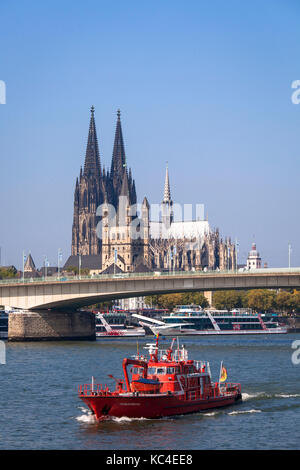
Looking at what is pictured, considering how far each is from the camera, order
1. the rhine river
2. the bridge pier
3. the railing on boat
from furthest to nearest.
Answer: the bridge pier, the railing on boat, the rhine river

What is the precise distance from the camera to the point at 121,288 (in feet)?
352

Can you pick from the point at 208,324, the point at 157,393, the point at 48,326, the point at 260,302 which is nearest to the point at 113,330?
the point at 208,324

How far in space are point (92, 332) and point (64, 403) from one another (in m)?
63.9

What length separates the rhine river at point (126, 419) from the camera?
140 ft

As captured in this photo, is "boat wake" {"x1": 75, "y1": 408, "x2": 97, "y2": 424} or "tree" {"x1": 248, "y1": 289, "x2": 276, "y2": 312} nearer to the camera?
"boat wake" {"x1": 75, "y1": 408, "x2": 97, "y2": 424}

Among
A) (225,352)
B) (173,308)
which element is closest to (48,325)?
(225,352)

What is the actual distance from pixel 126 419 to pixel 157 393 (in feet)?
7.58

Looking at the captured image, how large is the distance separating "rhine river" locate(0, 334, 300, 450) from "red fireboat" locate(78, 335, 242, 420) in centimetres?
55

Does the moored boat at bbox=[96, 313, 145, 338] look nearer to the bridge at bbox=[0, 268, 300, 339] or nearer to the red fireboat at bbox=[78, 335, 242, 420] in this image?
the bridge at bbox=[0, 268, 300, 339]

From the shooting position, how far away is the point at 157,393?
4891 centimetres

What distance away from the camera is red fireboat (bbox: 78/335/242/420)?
47438 millimetres

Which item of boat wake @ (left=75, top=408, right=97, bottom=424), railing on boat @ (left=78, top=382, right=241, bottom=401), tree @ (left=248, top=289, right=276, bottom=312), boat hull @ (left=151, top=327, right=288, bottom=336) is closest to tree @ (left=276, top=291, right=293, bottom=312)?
tree @ (left=248, top=289, right=276, bottom=312)
